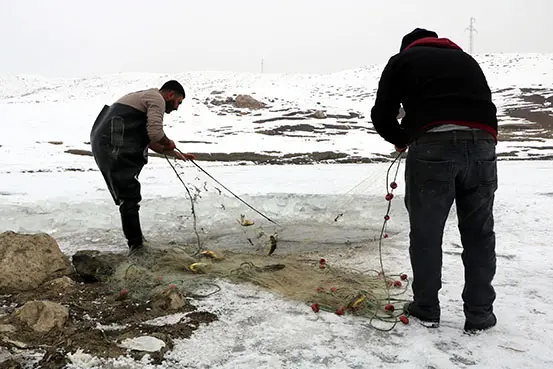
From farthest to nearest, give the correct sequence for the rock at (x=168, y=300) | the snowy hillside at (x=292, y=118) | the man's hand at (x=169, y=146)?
the snowy hillside at (x=292, y=118), the man's hand at (x=169, y=146), the rock at (x=168, y=300)

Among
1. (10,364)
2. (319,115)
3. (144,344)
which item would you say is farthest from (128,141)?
(319,115)

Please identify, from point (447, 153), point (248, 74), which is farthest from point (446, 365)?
point (248, 74)

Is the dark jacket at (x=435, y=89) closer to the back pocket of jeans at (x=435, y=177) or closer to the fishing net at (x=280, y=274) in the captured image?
the back pocket of jeans at (x=435, y=177)

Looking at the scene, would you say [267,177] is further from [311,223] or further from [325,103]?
[325,103]

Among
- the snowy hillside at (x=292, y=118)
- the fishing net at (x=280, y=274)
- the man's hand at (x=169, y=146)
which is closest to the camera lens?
the fishing net at (x=280, y=274)

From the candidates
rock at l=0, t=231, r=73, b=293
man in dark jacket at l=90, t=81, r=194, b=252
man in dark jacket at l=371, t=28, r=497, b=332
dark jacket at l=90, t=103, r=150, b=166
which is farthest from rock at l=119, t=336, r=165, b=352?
dark jacket at l=90, t=103, r=150, b=166

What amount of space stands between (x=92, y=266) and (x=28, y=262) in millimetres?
464

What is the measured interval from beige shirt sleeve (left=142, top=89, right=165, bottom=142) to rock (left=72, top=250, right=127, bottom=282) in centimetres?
121

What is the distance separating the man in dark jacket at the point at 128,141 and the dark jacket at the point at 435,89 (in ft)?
7.67

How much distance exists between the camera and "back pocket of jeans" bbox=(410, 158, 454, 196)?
8.48 feet

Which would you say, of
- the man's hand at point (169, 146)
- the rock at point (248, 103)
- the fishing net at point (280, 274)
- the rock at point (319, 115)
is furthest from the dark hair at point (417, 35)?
the rock at point (248, 103)

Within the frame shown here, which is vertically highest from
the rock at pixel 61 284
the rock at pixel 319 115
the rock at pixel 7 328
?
the rock at pixel 7 328

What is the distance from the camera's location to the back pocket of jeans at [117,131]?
4.14 meters

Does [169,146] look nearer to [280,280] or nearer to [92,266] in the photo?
[92,266]
